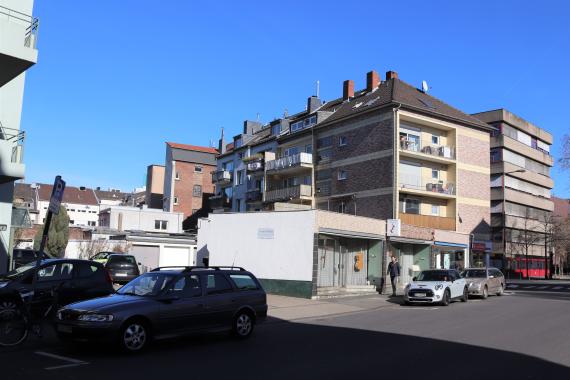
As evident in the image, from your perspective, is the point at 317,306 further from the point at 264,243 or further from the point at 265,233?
the point at 265,233

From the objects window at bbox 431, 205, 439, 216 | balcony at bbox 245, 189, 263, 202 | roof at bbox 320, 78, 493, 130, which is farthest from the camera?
balcony at bbox 245, 189, 263, 202

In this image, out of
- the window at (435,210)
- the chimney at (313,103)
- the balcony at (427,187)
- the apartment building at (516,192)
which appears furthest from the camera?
the apartment building at (516,192)

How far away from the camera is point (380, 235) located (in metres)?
28.2

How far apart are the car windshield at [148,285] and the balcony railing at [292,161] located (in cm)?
3578

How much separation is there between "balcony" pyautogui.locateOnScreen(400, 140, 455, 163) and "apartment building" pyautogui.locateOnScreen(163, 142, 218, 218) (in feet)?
120

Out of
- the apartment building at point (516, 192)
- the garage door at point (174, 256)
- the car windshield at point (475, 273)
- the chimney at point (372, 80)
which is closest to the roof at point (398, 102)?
the chimney at point (372, 80)

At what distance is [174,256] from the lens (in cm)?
4156

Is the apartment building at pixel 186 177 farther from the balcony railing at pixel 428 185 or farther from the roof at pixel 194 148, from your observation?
the balcony railing at pixel 428 185

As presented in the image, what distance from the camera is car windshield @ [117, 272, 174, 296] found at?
416 inches

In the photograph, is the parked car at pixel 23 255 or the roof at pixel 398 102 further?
the roof at pixel 398 102

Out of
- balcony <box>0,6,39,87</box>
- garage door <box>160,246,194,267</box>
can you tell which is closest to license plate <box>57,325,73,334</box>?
balcony <box>0,6,39,87</box>

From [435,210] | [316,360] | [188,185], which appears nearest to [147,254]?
[435,210]

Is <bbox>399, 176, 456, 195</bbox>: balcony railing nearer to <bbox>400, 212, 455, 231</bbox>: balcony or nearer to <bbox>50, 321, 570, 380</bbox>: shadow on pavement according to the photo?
<bbox>400, 212, 455, 231</bbox>: balcony

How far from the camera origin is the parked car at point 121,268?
24656 millimetres
